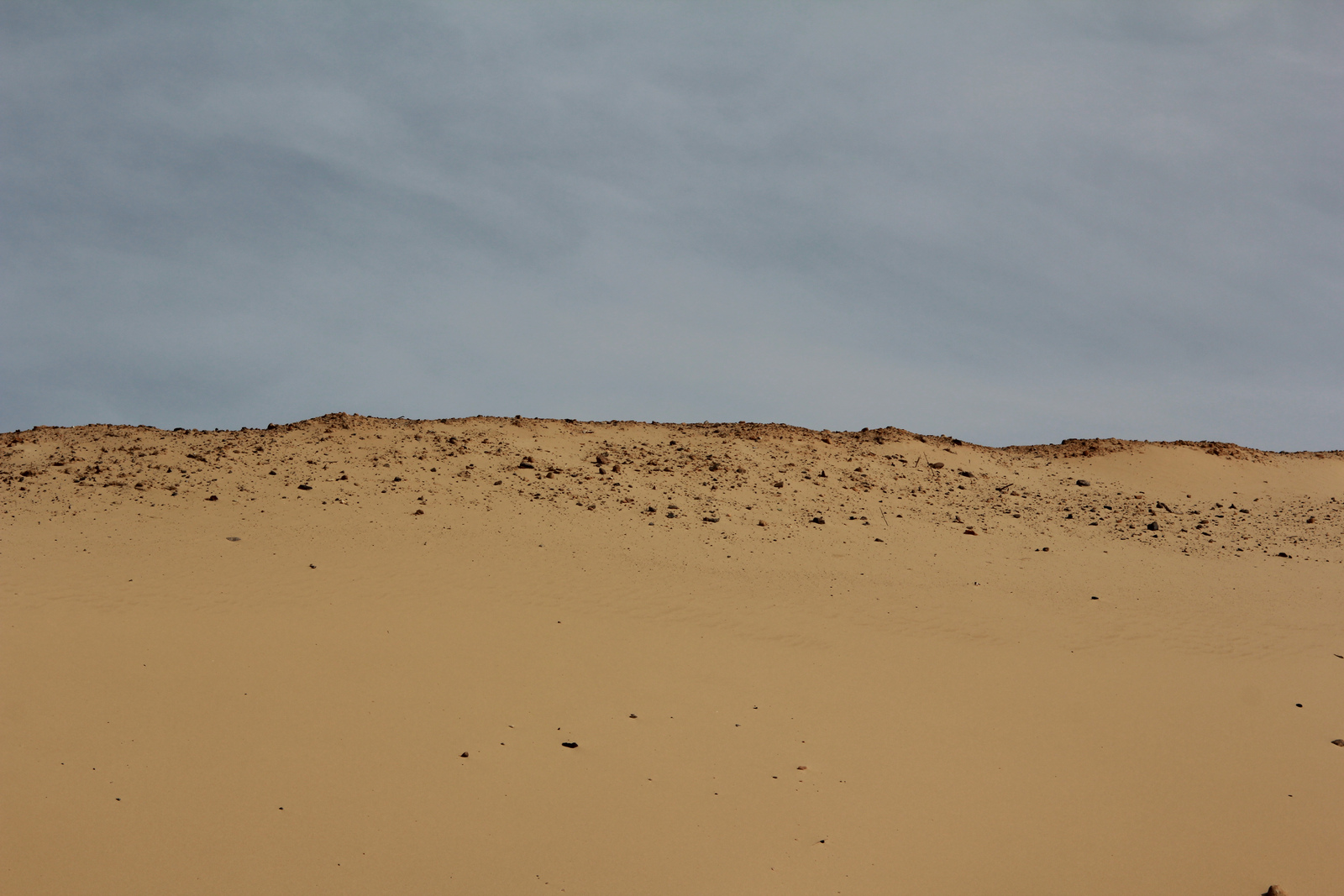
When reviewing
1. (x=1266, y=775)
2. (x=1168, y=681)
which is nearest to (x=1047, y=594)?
(x=1168, y=681)

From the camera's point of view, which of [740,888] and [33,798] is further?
[33,798]

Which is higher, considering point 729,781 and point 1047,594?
point 1047,594

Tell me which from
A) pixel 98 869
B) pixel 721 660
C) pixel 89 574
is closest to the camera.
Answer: pixel 98 869

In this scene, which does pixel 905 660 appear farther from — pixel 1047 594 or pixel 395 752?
pixel 395 752

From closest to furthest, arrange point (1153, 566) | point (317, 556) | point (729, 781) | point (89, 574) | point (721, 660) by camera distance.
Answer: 1. point (729, 781)
2. point (721, 660)
3. point (89, 574)
4. point (317, 556)
5. point (1153, 566)

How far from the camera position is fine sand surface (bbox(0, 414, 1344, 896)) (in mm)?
8031

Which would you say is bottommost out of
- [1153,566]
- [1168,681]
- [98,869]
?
[98,869]

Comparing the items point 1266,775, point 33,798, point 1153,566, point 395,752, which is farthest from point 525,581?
point 1153,566

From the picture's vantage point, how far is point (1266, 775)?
9.87 metres

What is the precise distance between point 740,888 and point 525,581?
7.65 m

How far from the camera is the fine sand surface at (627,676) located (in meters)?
8.03

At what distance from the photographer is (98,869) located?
7445mm

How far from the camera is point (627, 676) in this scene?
1130cm

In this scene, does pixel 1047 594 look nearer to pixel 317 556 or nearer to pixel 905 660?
pixel 905 660
